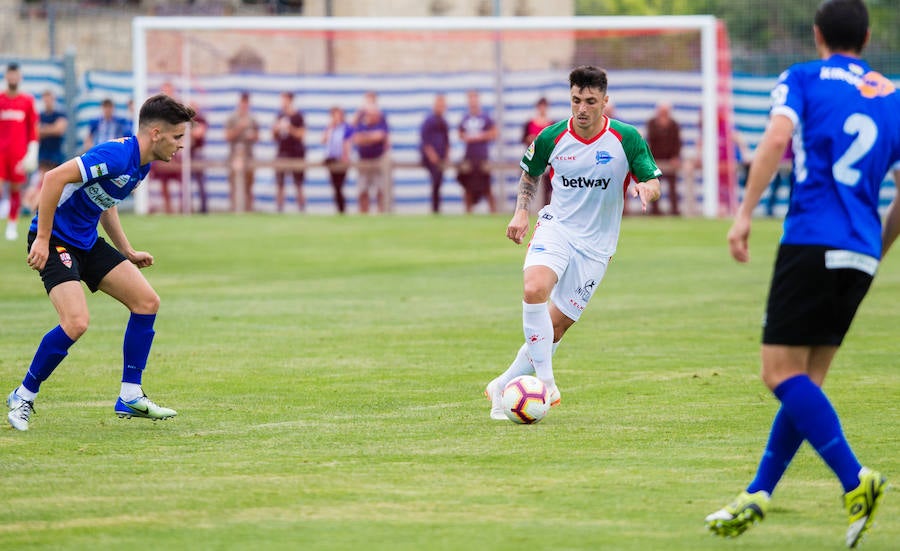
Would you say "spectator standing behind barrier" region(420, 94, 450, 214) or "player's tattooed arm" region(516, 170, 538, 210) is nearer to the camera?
"player's tattooed arm" region(516, 170, 538, 210)

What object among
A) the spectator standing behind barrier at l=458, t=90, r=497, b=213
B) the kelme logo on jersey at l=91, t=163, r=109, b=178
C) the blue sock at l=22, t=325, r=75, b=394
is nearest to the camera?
the kelme logo on jersey at l=91, t=163, r=109, b=178

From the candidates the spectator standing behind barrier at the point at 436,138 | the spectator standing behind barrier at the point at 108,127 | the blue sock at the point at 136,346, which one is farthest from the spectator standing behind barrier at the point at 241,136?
the blue sock at the point at 136,346

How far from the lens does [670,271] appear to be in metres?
18.3

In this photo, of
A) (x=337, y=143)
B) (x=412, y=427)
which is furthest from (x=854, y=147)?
(x=337, y=143)

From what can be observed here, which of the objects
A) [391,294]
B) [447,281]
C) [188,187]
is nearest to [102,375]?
[391,294]

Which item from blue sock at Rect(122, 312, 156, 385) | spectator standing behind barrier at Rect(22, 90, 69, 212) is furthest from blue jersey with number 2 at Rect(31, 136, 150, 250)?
spectator standing behind barrier at Rect(22, 90, 69, 212)

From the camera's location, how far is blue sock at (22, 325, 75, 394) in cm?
812

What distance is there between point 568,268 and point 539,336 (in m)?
0.60

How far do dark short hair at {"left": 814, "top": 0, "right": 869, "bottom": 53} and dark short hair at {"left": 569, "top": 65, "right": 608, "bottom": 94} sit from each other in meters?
2.87

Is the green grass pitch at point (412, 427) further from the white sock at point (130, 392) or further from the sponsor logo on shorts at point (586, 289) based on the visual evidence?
the sponsor logo on shorts at point (586, 289)

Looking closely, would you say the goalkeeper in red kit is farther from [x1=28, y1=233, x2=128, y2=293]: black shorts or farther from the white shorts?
the white shorts

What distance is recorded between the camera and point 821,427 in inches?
215

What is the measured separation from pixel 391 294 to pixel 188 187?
1499cm

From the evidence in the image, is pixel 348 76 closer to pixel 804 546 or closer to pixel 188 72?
pixel 188 72
